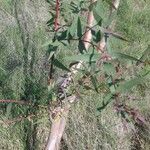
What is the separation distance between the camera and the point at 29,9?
9.48 feet

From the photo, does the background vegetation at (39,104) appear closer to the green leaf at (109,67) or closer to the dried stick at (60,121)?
the dried stick at (60,121)

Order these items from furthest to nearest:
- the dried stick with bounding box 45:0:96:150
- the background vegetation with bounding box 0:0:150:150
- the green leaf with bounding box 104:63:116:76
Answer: the background vegetation with bounding box 0:0:150:150 → the dried stick with bounding box 45:0:96:150 → the green leaf with bounding box 104:63:116:76

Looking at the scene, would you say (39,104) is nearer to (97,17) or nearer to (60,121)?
(60,121)

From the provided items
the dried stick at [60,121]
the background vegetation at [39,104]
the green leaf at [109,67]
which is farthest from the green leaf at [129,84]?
the background vegetation at [39,104]

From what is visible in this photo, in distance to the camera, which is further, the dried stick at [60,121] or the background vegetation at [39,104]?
the background vegetation at [39,104]

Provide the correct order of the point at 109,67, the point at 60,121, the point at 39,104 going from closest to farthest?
the point at 109,67 < the point at 60,121 < the point at 39,104

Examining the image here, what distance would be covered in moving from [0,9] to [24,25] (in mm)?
316

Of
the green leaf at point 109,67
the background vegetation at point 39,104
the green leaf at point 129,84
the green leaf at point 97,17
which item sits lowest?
the background vegetation at point 39,104

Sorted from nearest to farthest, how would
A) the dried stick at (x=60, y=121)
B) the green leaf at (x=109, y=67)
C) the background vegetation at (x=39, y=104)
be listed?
the green leaf at (x=109, y=67) < the dried stick at (x=60, y=121) < the background vegetation at (x=39, y=104)

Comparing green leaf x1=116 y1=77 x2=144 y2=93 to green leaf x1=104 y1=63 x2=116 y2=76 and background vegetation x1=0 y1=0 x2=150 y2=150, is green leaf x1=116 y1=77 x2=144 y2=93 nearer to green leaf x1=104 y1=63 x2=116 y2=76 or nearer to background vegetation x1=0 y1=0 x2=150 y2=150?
green leaf x1=104 y1=63 x2=116 y2=76

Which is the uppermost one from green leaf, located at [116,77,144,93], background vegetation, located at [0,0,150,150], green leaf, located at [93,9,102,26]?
green leaf, located at [93,9,102,26]

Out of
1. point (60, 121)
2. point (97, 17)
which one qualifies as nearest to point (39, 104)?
point (60, 121)

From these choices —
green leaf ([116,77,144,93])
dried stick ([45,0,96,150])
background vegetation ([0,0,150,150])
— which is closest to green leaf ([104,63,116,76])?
green leaf ([116,77,144,93])

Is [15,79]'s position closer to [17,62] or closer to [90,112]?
[17,62]
